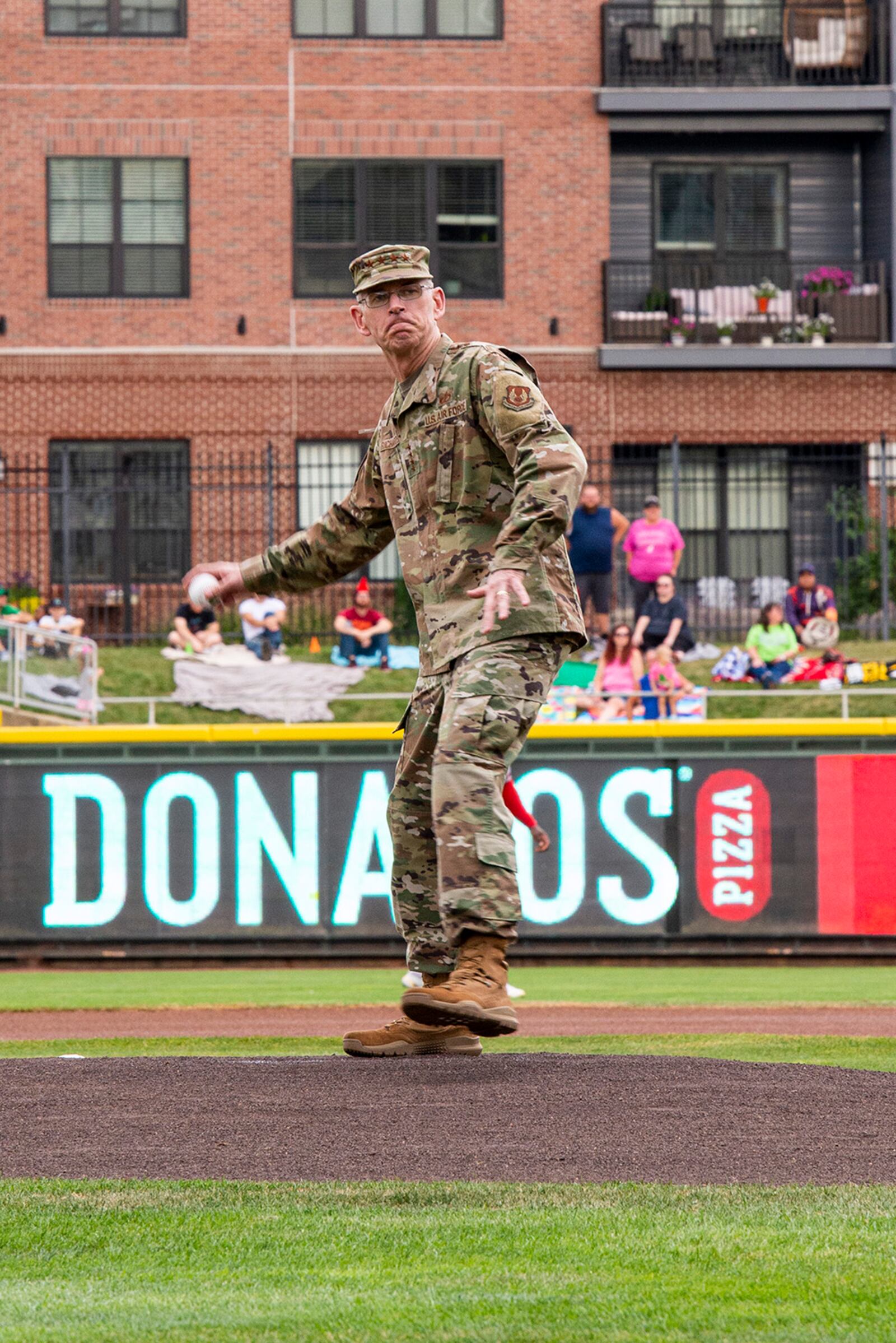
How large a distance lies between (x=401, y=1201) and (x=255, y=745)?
33.2 feet

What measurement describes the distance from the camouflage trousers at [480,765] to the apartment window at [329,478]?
68.9ft

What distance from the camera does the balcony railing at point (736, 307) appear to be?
30.0 meters

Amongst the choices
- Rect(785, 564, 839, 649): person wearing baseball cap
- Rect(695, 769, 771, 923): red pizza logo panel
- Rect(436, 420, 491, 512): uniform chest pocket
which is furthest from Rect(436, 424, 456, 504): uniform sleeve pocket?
Rect(785, 564, 839, 649): person wearing baseball cap

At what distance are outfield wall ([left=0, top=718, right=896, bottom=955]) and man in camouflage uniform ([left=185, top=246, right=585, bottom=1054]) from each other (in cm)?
769

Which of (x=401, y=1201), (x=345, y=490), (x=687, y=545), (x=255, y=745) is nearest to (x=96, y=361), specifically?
(x=345, y=490)

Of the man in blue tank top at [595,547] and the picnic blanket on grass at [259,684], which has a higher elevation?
the man in blue tank top at [595,547]

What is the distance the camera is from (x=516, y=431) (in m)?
5.69

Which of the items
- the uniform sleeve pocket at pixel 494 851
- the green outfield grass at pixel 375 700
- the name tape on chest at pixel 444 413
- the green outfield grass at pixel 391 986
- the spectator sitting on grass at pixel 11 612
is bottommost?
the green outfield grass at pixel 391 986

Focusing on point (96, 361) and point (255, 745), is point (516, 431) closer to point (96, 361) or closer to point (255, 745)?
point (255, 745)

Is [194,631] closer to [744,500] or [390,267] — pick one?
[744,500]

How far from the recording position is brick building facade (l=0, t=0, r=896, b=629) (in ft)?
97.6

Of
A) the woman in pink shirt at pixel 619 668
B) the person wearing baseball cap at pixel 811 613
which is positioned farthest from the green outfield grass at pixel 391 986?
the person wearing baseball cap at pixel 811 613

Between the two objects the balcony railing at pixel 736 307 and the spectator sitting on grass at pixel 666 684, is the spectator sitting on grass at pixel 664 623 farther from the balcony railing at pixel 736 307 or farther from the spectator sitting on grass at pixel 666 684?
the balcony railing at pixel 736 307

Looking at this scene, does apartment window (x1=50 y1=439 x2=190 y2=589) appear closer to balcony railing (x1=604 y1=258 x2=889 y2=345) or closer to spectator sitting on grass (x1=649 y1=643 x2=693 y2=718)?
balcony railing (x1=604 y1=258 x2=889 y2=345)
